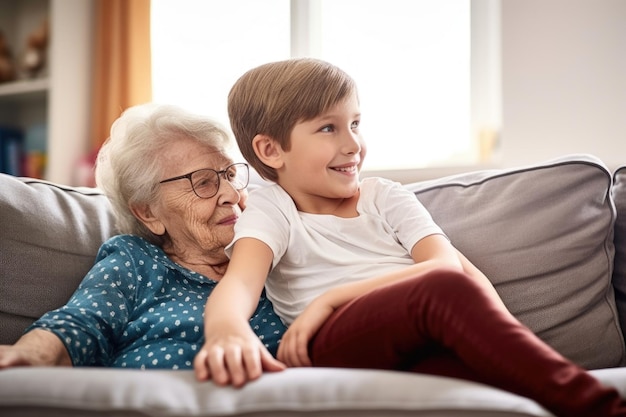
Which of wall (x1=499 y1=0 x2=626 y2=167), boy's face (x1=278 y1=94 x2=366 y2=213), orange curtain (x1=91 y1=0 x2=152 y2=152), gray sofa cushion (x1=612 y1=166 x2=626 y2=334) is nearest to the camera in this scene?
boy's face (x1=278 y1=94 x2=366 y2=213)

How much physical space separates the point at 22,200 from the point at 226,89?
2.07m

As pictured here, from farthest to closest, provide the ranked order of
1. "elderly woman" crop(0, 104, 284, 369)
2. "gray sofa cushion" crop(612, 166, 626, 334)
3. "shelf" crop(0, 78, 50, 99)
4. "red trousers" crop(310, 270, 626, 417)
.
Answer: "shelf" crop(0, 78, 50, 99), "gray sofa cushion" crop(612, 166, 626, 334), "elderly woman" crop(0, 104, 284, 369), "red trousers" crop(310, 270, 626, 417)

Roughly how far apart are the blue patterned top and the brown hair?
14.1 inches

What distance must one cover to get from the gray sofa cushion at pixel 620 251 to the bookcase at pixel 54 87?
100 inches

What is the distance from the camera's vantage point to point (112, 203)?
1.69 m

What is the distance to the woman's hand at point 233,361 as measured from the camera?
88cm

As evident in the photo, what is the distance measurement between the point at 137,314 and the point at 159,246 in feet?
1.00

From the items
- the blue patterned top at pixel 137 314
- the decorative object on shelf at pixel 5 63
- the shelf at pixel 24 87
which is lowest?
the blue patterned top at pixel 137 314

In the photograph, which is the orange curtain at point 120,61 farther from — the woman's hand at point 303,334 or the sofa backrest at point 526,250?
the woman's hand at point 303,334

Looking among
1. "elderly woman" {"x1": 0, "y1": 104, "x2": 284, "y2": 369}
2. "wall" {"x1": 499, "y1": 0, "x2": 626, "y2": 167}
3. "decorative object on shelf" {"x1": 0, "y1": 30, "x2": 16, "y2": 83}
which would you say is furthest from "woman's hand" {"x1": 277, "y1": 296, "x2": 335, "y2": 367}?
"decorative object on shelf" {"x1": 0, "y1": 30, "x2": 16, "y2": 83}

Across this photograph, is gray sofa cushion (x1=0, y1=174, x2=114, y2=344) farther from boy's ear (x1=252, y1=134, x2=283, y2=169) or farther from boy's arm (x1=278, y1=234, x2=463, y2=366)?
boy's arm (x1=278, y1=234, x2=463, y2=366)

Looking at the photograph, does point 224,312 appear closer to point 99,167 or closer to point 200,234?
point 200,234

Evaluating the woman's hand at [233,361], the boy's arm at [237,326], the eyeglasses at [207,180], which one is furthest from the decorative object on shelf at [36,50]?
the woman's hand at [233,361]

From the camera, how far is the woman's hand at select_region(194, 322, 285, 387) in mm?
880
